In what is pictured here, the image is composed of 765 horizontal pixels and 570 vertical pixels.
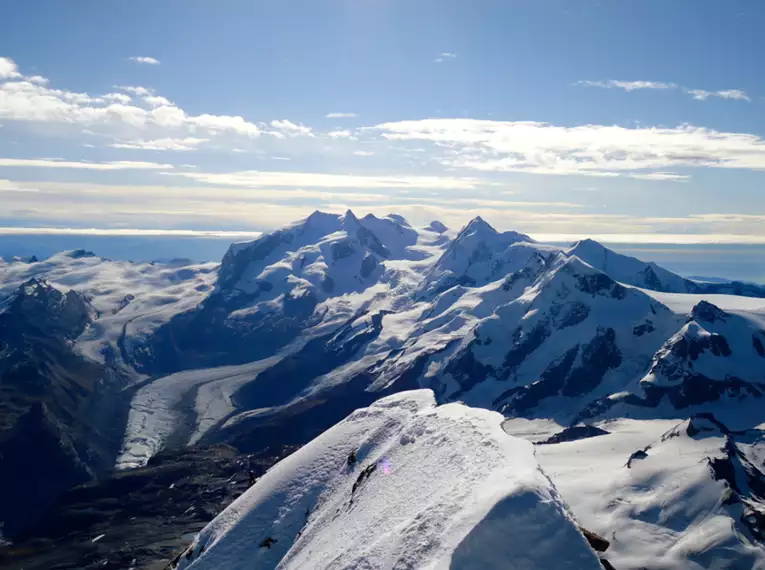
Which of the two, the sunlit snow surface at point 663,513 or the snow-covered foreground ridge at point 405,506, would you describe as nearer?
the snow-covered foreground ridge at point 405,506

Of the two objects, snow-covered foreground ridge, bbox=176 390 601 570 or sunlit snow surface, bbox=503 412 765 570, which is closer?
snow-covered foreground ridge, bbox=176 390 601 570

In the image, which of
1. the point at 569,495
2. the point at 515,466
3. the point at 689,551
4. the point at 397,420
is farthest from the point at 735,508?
the point at 515,466

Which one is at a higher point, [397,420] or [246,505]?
[397,420]

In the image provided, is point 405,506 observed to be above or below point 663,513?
above

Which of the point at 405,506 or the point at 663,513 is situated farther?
the point at 663,513

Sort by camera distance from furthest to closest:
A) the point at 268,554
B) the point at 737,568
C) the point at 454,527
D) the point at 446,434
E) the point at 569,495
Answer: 1. the point at 569,495
2. the point at 737,568
3. the point at 268,554
4. the point at 446,434
5. the point at 454,527

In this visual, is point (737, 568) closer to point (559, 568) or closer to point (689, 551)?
point (689, 551)

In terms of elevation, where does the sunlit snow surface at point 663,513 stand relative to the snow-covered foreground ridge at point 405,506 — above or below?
below

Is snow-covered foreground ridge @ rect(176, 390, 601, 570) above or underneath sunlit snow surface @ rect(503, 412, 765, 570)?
above
